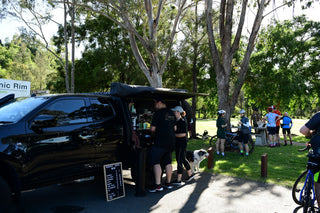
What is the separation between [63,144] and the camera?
4.58 metres

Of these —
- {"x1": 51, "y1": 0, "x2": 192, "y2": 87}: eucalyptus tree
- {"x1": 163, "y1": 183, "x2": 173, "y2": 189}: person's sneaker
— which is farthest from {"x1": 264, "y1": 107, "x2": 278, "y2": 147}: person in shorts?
{"x1": 163, "y1": 183, "x2": 173, "y2": 189}: person's sneaker

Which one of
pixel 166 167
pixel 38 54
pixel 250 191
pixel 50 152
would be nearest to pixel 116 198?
pixel 166 167

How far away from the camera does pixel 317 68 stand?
20938 millimetres

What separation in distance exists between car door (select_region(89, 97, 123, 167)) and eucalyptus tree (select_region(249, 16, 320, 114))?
16892 millimetres

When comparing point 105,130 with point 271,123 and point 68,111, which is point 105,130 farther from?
point 271,123

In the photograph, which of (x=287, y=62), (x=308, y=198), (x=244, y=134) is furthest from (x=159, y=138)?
(x=287, y=62)

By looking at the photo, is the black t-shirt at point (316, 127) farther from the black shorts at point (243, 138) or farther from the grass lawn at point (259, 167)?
the black shorts at point (243, 138)

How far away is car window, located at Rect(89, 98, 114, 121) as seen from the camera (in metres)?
5.35

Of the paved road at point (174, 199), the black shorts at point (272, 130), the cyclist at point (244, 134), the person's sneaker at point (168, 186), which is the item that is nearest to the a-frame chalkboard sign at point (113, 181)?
the paved road at point (174, 199)

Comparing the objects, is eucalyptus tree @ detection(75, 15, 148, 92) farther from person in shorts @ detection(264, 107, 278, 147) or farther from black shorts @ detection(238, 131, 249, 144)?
black shorts @ detection(238, 131, 249, 144)

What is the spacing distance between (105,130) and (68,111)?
850 millimetres

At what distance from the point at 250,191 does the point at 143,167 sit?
2.44 meters

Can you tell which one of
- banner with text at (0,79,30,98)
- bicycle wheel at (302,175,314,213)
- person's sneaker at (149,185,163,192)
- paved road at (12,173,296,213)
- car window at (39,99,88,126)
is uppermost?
banner with text at (0,79,30,98)

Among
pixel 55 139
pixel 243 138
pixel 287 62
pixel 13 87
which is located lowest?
pixel 243 138
